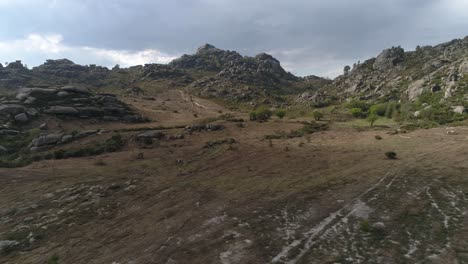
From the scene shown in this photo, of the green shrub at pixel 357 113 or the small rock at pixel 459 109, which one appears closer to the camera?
the small rock at pixel 459 109

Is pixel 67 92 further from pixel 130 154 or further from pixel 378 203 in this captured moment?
pixel 378 203

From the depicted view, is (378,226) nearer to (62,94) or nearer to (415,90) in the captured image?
(62,94)

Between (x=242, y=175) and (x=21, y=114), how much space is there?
4171 cm

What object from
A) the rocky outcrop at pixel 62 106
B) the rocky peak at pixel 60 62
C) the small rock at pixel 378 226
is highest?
the rocky peak at pixel 60 62

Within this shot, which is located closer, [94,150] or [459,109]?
[94,150]

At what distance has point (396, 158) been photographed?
1185 inches

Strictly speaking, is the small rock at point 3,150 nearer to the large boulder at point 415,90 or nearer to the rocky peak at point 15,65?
the large boulder at point 415,90

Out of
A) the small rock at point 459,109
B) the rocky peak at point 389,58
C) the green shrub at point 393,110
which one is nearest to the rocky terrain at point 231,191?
the small rock at point 459,109

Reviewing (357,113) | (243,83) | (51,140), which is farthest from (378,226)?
(243,83)

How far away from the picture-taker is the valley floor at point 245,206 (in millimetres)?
14211

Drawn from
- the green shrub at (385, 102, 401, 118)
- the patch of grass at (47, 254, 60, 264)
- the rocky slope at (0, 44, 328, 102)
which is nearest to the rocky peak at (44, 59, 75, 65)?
the rocky slope at (0, 44, 328, 102)

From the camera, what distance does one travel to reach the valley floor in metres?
14.2

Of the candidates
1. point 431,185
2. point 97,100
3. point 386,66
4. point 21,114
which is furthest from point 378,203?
point 386,66

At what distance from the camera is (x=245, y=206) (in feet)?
63.7
